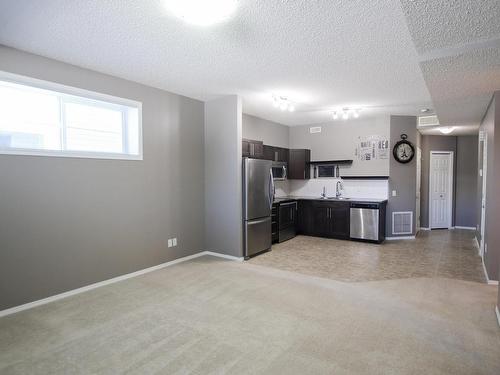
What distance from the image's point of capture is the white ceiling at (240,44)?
2.28 m

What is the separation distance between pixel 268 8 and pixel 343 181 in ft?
17.3

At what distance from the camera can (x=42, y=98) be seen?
3277mm

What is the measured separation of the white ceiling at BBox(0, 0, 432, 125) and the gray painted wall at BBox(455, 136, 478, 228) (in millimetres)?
4275

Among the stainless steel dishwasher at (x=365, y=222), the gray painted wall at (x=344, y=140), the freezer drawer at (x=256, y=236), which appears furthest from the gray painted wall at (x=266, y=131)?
the stainless steel dishwasher at (x=365, y=222)

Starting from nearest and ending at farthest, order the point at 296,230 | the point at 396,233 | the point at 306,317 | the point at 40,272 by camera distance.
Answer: the point at 306,317 < the point at 40,272 < the point at 396,233 < the point at 296,230

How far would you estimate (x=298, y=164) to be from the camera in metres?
7.14

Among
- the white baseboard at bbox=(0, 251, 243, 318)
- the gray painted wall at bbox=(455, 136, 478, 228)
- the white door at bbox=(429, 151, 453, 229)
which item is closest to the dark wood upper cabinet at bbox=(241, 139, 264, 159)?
the white baseboard at bbox=(0, 251, 243, 318)

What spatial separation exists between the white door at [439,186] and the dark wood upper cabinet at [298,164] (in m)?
3.38

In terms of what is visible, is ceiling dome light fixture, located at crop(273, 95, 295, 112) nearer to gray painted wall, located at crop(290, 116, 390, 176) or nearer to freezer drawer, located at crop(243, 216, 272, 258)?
freezer drawer, located at crop(243, 216, 272, 258)

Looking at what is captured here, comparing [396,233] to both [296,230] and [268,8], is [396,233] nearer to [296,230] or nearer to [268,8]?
[296,230]

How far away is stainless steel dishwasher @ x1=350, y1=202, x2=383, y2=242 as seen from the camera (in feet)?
19.5

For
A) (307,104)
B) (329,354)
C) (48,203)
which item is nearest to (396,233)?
(307,104)

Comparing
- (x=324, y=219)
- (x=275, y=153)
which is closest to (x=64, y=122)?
(x=275, y=153)

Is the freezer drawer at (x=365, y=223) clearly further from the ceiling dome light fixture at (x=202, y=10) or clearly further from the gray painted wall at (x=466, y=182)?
the ceiling dome light fixture at (x=202, y=10)
